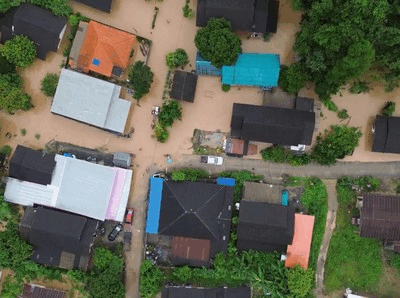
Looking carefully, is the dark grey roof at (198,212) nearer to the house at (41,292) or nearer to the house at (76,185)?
the house at (76,185)

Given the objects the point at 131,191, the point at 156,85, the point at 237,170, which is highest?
the point at 156,85

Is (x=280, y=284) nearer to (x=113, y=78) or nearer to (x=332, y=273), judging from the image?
(x=332, y=273)

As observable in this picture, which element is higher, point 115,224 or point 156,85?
point 156,85

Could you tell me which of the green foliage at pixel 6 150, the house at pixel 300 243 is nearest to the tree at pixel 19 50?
the green foliage at pixel 6 150

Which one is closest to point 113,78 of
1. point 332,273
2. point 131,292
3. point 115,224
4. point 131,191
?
Result: point 131,191

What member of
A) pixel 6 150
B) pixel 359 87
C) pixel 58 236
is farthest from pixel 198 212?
pixel 6 150

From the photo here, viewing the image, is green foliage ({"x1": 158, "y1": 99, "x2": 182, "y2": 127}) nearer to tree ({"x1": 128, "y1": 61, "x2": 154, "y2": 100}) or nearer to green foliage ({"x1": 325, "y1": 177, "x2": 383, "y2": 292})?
tree ({"x1": 128, "y1": 61, "x2": 154, "y2": 100})
